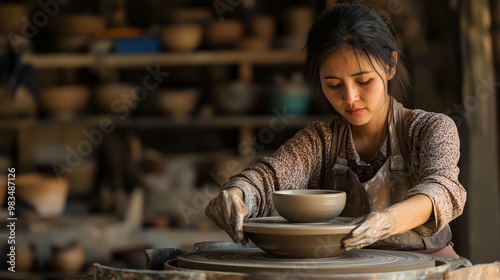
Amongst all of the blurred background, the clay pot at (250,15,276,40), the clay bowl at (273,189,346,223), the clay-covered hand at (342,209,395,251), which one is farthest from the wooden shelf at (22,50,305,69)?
the clay-covered hand at (342,209,395,251)

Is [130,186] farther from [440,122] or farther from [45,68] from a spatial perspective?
[440,122]

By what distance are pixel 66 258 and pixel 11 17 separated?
1.58 metres

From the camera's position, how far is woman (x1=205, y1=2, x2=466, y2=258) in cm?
238

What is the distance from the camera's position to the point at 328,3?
550 cm

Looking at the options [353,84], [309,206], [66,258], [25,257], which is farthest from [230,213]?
[25,257]

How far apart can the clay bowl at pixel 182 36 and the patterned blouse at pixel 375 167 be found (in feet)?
8.97

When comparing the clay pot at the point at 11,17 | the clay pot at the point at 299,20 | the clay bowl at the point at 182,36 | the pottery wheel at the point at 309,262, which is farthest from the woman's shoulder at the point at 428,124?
the clay pot at the point at 11,17

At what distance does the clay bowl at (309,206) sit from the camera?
2.29 m

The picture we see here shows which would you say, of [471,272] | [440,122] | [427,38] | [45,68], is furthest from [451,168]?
[45,68]

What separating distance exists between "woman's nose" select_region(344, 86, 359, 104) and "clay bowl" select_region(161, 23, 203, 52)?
3.09m

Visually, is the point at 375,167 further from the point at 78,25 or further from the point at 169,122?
the point at 78,25

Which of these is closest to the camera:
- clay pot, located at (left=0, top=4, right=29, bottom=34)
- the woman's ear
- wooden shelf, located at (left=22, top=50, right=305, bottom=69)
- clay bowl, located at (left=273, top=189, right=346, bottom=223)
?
clay bowl, located at (left=273, top=189, right=346, bottom=223)

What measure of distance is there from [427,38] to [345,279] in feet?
10.8

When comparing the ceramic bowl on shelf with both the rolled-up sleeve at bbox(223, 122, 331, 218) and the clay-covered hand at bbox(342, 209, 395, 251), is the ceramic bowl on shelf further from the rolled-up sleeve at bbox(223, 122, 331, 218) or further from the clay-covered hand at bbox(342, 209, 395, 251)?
the clay-covered hand at bbox(342, 209, 395, 251)
